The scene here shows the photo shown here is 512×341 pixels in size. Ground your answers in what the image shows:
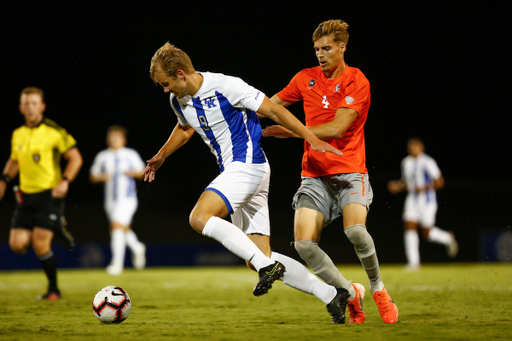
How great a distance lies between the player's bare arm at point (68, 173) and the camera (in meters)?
6.01

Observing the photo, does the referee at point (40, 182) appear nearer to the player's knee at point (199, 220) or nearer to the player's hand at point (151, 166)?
the player's hand at point (151, 166)

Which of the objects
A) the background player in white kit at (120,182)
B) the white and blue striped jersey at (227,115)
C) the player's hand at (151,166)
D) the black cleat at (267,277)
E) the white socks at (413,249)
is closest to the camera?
the black cleat at (267,277)

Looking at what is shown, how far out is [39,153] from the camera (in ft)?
20.9

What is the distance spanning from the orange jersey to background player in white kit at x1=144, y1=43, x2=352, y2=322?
47 centimetres

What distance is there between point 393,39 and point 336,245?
6.03 metres

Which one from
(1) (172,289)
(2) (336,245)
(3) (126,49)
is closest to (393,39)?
(1) (172,289)

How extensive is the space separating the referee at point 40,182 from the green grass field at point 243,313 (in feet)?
1.99

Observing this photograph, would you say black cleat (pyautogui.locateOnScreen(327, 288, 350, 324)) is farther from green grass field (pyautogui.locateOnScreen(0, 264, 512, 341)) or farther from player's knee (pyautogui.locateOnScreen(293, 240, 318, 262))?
player's knee (pyautogui.locateOnScreen(293, 240, 318, 262))

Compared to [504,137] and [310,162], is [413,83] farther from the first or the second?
[504,137]

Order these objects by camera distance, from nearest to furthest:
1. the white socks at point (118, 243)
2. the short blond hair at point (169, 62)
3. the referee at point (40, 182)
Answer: the short blond hair at point (169, 62)
the referee at point (40, 182)
the white socks at point (118, 243)

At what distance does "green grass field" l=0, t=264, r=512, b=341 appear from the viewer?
135 inches

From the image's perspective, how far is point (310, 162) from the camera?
13.9 ft

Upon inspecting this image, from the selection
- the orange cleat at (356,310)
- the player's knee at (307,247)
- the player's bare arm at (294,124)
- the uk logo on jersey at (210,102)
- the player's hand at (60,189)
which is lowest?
the orange cleat at (356,310)

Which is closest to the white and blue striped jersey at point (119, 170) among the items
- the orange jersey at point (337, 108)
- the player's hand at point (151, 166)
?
the player's hand at point (151, 166)
